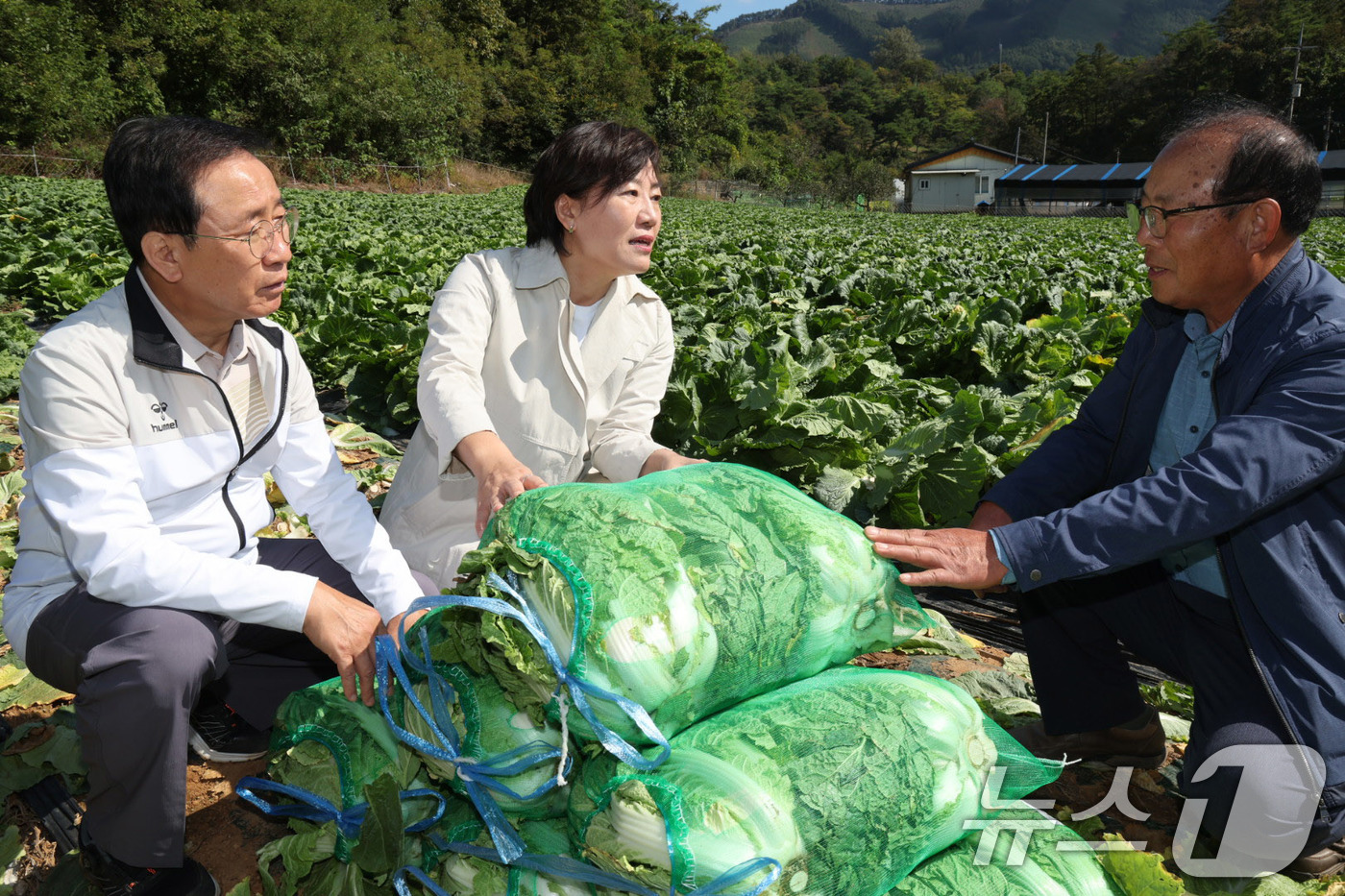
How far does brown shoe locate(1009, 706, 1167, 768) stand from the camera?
218 cm

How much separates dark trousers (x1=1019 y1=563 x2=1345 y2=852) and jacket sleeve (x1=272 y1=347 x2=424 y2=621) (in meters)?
1.53

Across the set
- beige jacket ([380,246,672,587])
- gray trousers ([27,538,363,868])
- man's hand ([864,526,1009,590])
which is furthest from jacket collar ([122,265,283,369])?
man's hand ([864,526,1009,590])

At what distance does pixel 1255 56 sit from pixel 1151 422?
87.9m

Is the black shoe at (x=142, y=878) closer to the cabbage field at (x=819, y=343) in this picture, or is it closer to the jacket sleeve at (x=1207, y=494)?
the jacket sleeve at (x=1207, y=494)

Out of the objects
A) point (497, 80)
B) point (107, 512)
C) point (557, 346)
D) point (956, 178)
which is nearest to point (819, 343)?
point (557, 346)

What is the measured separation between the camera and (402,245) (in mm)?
11023

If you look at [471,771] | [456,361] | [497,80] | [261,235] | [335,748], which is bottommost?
[335,748]

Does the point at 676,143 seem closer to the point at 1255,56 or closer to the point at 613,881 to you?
the point at 1255,56

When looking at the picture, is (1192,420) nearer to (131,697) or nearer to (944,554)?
(944,554)

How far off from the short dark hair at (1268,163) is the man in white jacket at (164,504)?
1976mm

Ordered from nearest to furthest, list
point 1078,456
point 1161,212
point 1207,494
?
point 1207,494, point 1161,212, point 1078,456

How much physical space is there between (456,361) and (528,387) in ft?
0.86

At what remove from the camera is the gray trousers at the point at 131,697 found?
1600 mm

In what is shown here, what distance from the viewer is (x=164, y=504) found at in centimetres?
186
